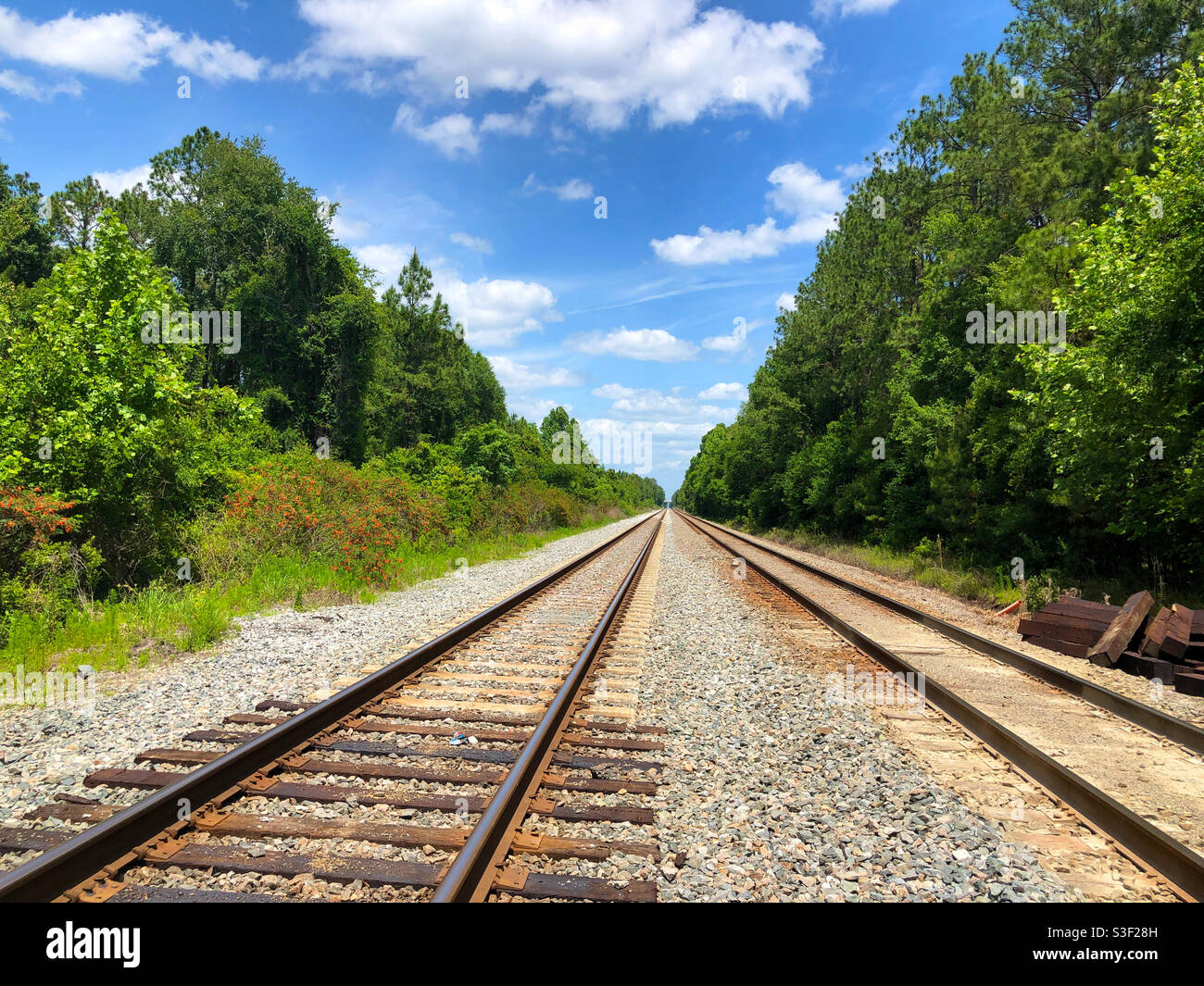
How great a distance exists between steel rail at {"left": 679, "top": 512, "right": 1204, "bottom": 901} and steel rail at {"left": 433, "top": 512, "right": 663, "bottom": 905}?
326 centimetres

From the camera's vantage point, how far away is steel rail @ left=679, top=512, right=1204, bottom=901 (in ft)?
9.63

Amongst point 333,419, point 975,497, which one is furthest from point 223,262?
point 975,497

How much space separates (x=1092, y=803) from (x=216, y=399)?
1458 cm

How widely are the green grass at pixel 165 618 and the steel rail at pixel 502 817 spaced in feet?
15.7

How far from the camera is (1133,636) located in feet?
24.0

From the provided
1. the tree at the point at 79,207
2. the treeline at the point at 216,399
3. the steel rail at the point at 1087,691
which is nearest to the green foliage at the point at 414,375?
the treeline at the point at 216,399

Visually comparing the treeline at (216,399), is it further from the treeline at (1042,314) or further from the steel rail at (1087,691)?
the treeline at (1042,314)

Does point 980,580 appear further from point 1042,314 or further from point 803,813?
point 803,813

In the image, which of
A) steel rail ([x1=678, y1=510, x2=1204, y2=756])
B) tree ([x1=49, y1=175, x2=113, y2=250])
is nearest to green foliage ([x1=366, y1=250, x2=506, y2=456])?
tree ([x1=49, y1=175, x2=113, y2=250])

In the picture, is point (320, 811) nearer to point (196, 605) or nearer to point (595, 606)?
point (196, 605)

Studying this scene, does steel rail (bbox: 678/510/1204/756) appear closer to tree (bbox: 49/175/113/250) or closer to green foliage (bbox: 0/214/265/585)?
green foliage (bbox: 0/214/265/585)

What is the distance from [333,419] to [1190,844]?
134 ft

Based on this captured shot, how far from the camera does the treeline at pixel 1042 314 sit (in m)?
8.52

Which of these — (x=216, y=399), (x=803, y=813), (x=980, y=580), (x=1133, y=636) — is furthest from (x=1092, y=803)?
(x=216, y=399)
